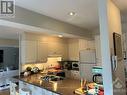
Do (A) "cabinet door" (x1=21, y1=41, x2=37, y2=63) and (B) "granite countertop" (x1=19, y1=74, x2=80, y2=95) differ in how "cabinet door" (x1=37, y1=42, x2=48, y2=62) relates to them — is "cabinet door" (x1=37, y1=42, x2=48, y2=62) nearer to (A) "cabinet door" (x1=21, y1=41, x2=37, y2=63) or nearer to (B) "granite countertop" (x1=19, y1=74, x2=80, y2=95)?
(A) "cabinet door" (x1=21, y1=41, x2=37, y2=63)

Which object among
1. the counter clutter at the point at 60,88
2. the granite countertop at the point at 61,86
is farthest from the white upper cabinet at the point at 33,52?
the granite countertop at the point at 61,86

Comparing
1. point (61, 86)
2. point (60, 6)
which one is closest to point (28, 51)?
point (61, 86)

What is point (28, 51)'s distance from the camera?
4.62 m

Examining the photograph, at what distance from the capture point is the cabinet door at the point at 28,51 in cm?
456

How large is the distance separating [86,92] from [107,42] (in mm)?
921

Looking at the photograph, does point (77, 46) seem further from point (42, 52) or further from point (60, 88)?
point (60, 88)

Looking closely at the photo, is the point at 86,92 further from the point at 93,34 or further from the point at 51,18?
the point at 93,34

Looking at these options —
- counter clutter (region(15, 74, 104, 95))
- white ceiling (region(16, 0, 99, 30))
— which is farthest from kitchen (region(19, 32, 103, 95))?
white ceiling (region(16, 0, 99, 30))

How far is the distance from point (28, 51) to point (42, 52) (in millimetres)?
588

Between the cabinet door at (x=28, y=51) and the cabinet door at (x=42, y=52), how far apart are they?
0.58ft

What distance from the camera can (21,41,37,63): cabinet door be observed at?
4.56 m

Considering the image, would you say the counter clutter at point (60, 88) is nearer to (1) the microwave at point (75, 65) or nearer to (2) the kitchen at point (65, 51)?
(2) the kitchen at point (65, 51)

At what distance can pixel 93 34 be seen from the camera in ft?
16.2

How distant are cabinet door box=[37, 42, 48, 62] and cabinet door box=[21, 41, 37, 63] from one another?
177mm
